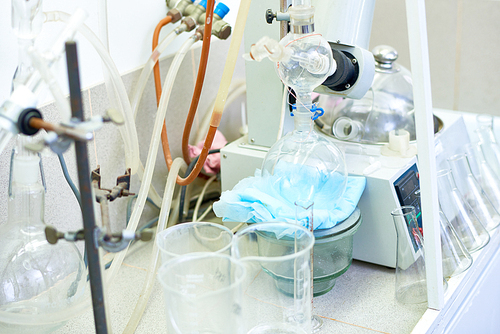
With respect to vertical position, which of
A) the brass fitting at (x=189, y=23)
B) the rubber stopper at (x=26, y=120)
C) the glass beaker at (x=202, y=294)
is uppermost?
the brass fitting at (x=189, y=23)

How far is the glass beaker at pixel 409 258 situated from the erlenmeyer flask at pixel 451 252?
68 mm

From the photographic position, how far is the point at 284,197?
→ 111cm

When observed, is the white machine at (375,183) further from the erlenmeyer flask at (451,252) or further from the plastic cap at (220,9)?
the plastic cap at (220,9)

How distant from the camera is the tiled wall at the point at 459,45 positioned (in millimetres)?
2521

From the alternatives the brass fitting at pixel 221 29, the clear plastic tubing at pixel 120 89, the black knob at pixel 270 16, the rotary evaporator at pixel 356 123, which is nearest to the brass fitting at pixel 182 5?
the brass fitting at pixel 221 29

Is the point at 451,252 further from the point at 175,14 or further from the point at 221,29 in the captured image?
the point at 175,14

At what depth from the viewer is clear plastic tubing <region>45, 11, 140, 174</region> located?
35.7 inches

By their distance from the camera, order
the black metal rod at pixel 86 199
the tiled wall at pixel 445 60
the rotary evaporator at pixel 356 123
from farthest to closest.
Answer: the tiled wall at pixel 445 60 < the rotary evaporator at pixel 356 123 < the black metal rod at pixel 86 199

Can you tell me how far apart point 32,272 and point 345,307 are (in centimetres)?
66

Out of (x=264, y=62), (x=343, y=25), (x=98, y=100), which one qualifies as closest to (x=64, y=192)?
(x=98, y=100)

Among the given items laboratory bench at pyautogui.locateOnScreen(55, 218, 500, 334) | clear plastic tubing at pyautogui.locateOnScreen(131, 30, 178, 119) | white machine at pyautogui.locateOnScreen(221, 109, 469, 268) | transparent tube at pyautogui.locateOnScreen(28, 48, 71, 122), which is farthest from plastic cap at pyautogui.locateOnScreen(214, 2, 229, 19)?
transparent tube at pyautogui.locateOnScreen(28, 48, 71, 122)

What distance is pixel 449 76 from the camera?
2682mm

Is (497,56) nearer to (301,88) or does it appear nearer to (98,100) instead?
(301,88)

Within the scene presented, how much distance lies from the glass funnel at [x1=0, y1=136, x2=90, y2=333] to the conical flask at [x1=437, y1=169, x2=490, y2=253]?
88 cm
